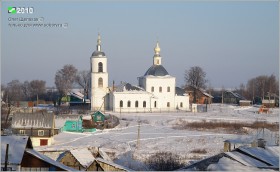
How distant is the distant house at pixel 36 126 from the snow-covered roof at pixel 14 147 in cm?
956

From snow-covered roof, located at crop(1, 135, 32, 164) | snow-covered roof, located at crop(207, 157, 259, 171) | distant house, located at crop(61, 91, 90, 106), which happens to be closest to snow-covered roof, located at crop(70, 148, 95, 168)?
snow-covered roof, located at crop(1, 135, 32, 164)

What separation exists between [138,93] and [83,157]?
909 inches

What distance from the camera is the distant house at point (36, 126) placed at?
2098cm

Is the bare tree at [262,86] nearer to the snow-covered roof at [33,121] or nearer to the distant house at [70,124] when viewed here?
the distant house at [70,124]

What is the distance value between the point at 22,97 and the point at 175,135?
28667 millimetres

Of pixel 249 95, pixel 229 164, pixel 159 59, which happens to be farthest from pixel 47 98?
pixel 229 164

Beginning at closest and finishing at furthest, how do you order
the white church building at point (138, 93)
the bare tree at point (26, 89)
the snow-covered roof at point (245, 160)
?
the snow-covered roof at point (245, 160) < the white church building at point (138, 93) < the bare tree at point (26, 89)

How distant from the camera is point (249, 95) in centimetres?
5638

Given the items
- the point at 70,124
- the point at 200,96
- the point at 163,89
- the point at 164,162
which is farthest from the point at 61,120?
the point at 200,96

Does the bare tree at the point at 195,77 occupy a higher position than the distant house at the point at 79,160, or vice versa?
the bare tree at the point at 195,77

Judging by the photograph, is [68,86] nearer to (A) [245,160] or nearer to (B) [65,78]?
(B) [65,78]

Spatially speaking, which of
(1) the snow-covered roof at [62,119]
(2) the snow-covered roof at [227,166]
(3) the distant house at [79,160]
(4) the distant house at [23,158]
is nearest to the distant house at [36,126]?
(1) the snow-covered roof at [62,119]

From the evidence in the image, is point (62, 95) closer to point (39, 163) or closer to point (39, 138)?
point (39, 138)

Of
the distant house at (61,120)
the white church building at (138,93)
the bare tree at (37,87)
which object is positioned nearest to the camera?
the distant house at (61,120)
